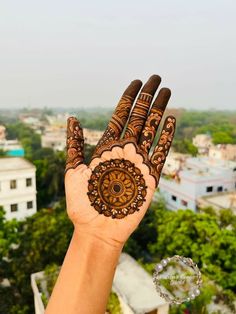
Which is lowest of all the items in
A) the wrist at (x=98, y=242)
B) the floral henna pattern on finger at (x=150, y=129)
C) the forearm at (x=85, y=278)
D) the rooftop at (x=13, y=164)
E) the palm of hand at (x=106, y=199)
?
the rooftop at (x=13, y=164)

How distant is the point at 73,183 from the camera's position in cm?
289

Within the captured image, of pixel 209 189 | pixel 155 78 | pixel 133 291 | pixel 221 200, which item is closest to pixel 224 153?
pixel 209 189

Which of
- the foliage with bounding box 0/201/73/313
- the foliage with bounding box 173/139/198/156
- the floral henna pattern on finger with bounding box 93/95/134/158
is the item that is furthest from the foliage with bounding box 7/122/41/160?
the floral henna pattern on finger with bounding box 93/95/134/158

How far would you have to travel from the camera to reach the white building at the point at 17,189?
603 inches

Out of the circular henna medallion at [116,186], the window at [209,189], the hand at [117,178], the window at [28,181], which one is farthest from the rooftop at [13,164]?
the circular henna medallion at [116,186]

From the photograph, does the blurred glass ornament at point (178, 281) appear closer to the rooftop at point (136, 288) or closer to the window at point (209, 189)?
the rooftop at point (136, 288)

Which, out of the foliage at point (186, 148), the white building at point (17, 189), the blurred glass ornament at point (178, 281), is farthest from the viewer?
the foliage at point (186, 148)

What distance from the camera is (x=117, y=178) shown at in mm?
2852

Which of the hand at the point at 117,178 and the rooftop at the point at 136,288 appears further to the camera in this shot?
the rooftop at the point at 136,288

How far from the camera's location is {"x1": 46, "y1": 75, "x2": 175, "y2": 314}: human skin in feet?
8.86

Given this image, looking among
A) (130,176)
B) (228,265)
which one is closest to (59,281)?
(130,176)

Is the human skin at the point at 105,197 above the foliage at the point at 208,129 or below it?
above

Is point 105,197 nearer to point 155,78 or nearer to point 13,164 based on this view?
point 155,78

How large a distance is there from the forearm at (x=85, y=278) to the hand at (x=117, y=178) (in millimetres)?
90
